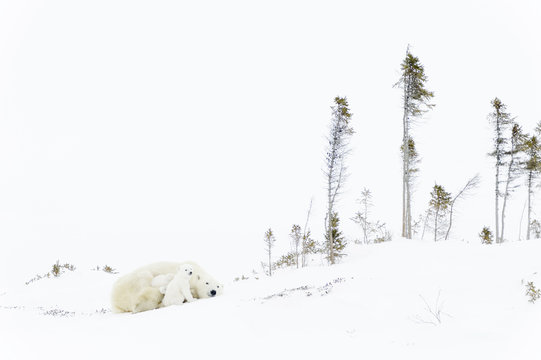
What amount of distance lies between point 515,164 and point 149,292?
30803 millimetres

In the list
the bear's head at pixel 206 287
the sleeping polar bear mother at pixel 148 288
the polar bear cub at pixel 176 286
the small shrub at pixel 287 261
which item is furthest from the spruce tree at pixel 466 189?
the polar bear cub at pixel 176 286

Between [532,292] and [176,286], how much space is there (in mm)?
7121

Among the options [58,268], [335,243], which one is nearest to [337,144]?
[335,243]

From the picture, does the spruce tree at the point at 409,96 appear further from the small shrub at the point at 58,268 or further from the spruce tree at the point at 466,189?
the small shrub at the point at 58,268

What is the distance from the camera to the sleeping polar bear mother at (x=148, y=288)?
22.8 feet

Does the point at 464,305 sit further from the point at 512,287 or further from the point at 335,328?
the point at 335,328

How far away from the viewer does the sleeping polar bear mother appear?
694cm

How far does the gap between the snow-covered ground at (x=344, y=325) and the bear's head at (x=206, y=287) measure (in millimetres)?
1607

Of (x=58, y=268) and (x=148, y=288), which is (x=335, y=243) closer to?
(x=148, y=288)

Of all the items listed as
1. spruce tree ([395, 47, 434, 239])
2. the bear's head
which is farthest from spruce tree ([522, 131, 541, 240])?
the bear's head

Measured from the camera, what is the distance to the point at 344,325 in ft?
14.9

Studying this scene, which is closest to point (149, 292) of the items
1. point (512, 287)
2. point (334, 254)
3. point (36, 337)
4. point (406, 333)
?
point (36, 337)

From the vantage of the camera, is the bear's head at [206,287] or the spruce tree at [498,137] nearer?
the bear's head at [206,287]

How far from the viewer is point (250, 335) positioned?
4.32 metres
